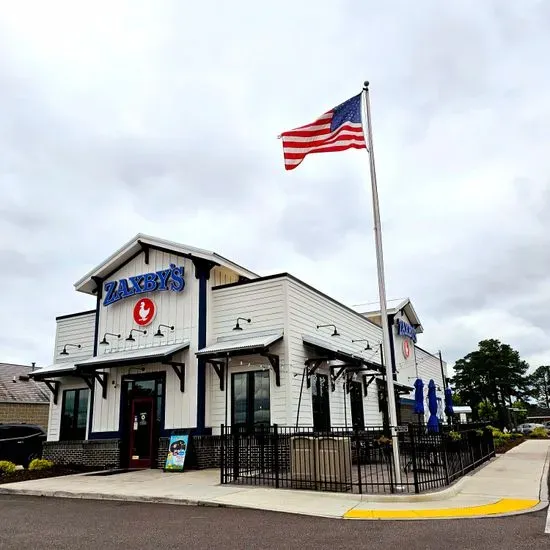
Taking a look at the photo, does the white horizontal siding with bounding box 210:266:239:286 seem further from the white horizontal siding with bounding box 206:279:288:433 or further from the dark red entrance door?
the dark red entrance door

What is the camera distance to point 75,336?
69.3 ft

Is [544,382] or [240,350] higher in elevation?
[544,382]

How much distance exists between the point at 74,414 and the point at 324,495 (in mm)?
12622

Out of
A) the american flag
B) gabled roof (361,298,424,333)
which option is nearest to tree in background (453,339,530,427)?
gabled roof (361,298,424,333)

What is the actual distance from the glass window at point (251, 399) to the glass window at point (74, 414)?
6.47 metres

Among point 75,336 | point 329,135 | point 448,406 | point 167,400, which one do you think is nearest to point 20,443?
point 75,336

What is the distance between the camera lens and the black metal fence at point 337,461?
10.8 m

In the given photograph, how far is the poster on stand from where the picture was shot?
15.4 meters

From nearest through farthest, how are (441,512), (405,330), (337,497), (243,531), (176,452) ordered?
(243,531) < (441,512) < (337,497) < (176,452) < (405,330)

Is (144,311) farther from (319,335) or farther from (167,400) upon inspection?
(319,335)

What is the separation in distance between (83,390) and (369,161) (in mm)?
13634

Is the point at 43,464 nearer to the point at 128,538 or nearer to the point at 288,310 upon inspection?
the point at 288,310

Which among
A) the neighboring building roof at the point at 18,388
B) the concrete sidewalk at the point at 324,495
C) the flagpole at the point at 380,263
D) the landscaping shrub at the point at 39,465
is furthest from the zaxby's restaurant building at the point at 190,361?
the neighboring building roof at the point at 18,388

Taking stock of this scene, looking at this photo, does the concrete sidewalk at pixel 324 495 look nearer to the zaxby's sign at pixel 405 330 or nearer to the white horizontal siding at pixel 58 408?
the white horizontal siding at pixel 58 408
